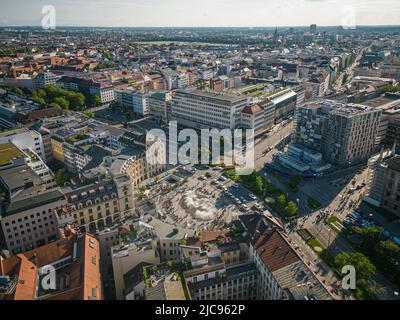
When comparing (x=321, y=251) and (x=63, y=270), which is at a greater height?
(x=63, y=270)

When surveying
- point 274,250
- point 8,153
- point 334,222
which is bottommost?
point 334,222

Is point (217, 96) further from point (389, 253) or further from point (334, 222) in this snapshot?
point (389, 253)

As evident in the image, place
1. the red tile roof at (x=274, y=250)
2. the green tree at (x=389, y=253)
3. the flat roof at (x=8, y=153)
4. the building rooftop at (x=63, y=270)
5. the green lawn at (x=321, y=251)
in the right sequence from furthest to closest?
1. the flat roof at (x=8, y=153)
2. the green lawn at (x=321, y=251)
3. the green tree at (x=389, y=253)
4. the red tile roof at (x=274, y=250)
5. the building rooftop at (x=63, y=270)

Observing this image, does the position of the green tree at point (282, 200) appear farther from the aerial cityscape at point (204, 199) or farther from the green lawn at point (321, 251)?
the green lawn at point (321, 251)

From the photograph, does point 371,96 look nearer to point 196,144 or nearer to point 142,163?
point 196,144

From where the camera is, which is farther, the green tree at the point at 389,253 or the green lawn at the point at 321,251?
the green lawn at the point at 321,251

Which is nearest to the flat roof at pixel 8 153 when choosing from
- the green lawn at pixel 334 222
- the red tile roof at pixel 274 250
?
the red tile roof at pixel 274 250

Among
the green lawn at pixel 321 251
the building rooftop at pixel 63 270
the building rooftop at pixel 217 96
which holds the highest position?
the building rooftop at pixel 217 96

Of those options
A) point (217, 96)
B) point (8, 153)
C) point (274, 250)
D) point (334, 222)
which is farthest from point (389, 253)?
point (8, 153)

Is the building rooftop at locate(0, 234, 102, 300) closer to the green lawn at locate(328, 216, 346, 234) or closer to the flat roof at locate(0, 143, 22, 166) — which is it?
the flat roof at locate(0, 143, 22, 166)

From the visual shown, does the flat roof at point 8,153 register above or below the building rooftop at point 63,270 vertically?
above
